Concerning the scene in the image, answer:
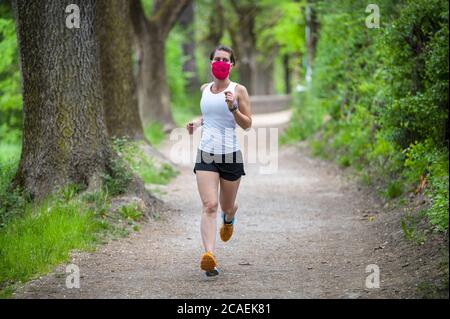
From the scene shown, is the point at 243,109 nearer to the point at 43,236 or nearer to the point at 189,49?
the point at 43,236

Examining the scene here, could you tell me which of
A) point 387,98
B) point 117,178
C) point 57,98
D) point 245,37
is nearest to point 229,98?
point 57,98

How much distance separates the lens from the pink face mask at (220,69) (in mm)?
7281

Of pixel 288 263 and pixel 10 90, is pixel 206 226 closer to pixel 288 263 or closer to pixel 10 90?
pixel 288 263

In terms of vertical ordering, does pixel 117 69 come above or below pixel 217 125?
above

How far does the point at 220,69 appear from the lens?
7.29 m

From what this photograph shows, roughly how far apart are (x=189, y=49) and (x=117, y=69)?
22520mm

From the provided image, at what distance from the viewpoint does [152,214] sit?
10.5 meters

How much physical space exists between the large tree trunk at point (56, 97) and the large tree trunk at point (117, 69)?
399cm

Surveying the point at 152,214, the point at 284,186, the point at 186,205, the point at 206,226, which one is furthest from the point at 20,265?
the point at 284,186
